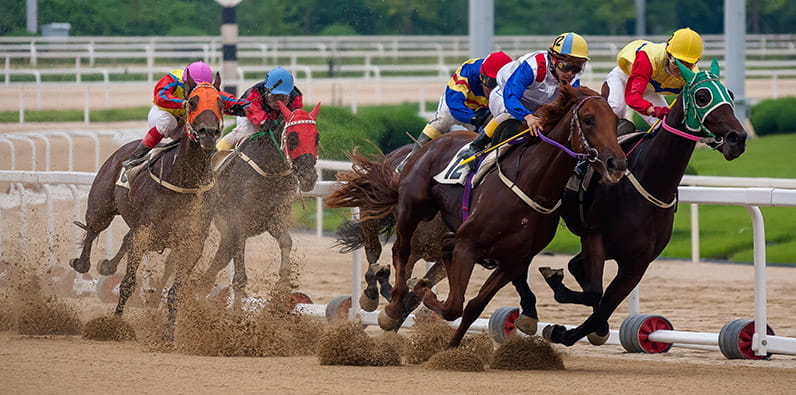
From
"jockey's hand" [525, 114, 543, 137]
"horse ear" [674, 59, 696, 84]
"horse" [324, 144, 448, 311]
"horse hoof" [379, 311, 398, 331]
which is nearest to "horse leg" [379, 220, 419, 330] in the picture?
"horse hoof" [379, 311, 398, 331]

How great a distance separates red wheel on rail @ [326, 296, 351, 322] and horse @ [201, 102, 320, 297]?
0.39 m

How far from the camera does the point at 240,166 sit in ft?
25.8

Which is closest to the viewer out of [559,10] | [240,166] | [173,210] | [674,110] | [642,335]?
[674,110]

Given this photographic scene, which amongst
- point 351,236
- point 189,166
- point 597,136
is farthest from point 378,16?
point 597,136

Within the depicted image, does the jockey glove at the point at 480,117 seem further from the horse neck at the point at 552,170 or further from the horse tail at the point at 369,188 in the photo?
the horse neck at the point at 552,170

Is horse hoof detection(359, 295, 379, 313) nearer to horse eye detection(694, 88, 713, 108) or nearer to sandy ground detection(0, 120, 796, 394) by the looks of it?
sandy ground detection(0, 120, 796, 394)

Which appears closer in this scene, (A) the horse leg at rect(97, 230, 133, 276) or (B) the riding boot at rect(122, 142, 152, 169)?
(B) the riding boot at rect(122, 142, 152, 169)

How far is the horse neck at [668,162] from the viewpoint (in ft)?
20.0

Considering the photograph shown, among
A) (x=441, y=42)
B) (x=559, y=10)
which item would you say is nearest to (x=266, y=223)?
A: (x=441, y=42)

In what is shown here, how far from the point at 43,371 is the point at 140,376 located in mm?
492

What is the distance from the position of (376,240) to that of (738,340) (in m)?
2.15

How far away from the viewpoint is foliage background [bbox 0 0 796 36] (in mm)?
12398

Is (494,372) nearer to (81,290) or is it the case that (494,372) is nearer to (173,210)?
(173,210)

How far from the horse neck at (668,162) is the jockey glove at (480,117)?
1472 millimetres
